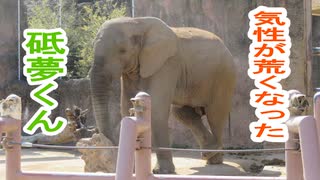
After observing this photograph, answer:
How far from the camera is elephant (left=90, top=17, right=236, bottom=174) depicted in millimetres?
6609

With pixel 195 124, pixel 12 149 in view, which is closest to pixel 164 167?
pixel 195 124

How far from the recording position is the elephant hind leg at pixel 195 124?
329 inches

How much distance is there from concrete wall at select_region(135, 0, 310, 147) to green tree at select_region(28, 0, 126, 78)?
4233 millimetres

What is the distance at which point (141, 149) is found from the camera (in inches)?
134

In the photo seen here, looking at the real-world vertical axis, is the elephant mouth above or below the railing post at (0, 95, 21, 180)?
above

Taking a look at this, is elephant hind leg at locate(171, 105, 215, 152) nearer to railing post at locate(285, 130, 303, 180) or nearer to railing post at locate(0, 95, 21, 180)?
railing post at locate(0, 95, 21, 180)

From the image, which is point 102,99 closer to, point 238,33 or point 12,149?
point 12,149

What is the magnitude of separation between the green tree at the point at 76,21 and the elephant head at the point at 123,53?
318 inches

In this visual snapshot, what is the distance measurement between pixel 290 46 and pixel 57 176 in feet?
25.0

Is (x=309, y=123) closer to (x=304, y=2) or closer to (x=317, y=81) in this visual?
(x=304, y=2)

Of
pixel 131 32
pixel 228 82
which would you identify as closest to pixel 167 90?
pixel 131 32

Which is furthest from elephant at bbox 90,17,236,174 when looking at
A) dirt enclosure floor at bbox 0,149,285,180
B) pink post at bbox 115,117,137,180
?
pink post at bbox 115,117,137,180

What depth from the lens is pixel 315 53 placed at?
11625 mm

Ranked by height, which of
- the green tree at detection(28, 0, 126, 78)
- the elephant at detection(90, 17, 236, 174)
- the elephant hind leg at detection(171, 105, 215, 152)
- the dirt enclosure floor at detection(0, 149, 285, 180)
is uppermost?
the green tree at detection(28, 0, 126, 78)
